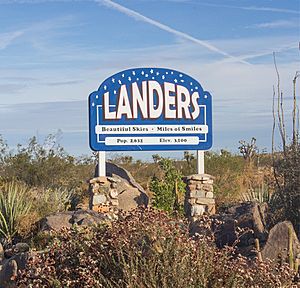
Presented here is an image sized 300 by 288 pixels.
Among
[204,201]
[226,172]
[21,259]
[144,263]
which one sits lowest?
[21,259]

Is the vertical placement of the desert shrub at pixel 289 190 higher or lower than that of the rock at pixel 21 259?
higher

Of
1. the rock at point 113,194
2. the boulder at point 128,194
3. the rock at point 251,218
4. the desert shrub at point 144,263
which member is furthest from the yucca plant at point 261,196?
the desert shrub at point 144,263

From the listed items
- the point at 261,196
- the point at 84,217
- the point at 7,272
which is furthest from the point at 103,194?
the point at 7,272

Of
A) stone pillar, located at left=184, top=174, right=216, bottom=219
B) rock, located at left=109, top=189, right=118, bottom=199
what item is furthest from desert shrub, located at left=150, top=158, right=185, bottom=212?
rock, located at left=109, top=189, right=118, bottom=199

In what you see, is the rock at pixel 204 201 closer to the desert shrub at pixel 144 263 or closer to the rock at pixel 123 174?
the rock at pixel 123 174

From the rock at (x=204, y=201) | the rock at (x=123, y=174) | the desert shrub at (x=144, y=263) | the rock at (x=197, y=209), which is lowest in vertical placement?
the desert shrub at (x=144, y=263)

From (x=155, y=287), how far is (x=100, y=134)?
10.4 m

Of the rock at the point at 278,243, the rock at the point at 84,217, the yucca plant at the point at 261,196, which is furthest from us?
the yucca plant at the point at 261,196

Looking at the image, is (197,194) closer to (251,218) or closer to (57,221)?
(57,221)

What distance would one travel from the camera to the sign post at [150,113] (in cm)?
1669

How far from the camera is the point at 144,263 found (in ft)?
21.7

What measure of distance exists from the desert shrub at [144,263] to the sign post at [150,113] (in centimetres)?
912

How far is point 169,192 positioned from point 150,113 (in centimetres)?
197

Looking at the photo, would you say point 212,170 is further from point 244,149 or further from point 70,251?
point 70,251
